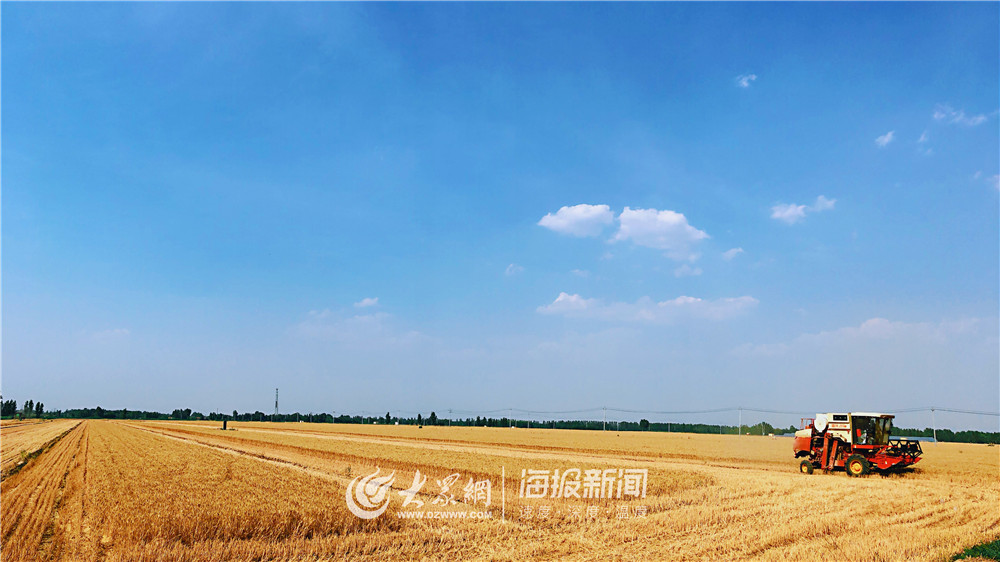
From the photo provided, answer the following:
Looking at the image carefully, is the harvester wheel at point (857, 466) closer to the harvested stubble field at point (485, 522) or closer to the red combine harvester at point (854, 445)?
the red combine harvester at point (854, 445)

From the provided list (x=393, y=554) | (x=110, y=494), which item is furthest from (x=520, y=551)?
(x=110, y=494)

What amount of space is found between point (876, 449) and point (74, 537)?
32.9m

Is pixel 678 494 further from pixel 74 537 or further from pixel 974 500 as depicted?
pixel 74 537

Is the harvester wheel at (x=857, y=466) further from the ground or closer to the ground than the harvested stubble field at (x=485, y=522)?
closer to the ground

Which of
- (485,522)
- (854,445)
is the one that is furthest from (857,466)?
(485,522)

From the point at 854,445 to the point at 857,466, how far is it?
170 cm

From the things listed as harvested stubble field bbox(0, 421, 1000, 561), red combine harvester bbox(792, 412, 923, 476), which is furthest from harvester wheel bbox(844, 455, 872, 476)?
harvested stubble field bbox(0, 421, 1000, 561)

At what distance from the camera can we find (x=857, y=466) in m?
28.3

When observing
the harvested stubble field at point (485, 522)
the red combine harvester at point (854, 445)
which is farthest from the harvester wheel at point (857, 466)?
the harvested stubble field at point (485, 522)

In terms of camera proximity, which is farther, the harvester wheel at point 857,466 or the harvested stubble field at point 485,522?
the harvester wheel at point 857,466

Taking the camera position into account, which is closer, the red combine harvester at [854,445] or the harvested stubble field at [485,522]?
the harvested stubble field at [485,522]

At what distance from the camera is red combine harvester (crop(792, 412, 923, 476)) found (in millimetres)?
28359

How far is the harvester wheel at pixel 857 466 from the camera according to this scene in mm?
27984

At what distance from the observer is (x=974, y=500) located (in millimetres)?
19469
